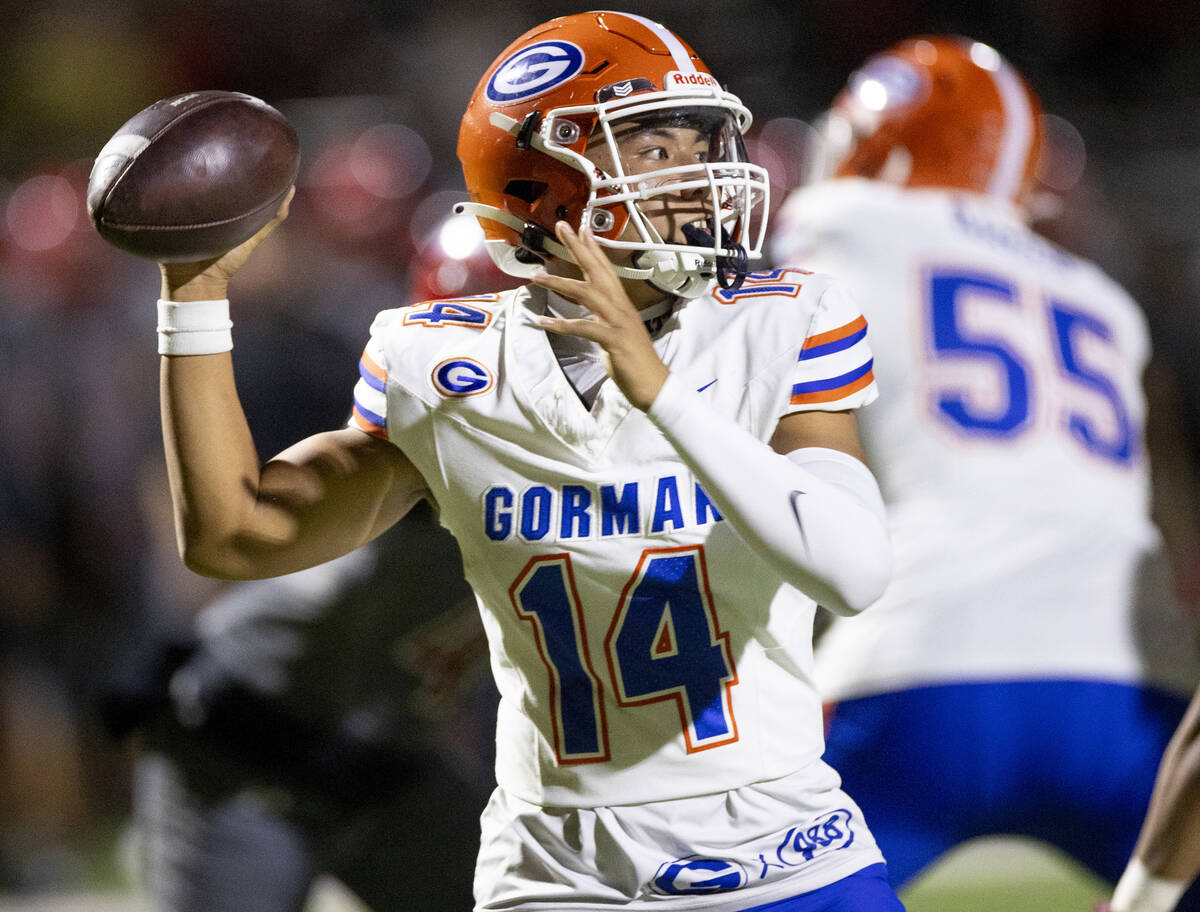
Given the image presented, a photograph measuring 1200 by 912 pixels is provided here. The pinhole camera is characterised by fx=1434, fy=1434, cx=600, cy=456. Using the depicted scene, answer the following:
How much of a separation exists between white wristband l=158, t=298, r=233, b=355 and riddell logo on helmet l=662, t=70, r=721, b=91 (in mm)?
600

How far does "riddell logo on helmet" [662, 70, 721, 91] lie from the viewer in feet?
5.80

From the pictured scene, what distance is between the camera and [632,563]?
165 centimetres

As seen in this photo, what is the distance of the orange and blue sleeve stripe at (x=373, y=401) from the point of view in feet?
5.90

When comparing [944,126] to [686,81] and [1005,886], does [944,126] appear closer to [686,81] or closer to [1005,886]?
[686,81]

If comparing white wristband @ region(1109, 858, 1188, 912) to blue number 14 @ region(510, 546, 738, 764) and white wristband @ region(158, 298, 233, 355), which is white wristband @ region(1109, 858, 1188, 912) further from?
white wristband @ region(158, 298, 233, 355)

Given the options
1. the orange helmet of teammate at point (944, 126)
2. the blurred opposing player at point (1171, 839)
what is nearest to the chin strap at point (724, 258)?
the blurred opposing player at point (1171, 839)

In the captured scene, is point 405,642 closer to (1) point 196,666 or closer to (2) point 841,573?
(1) point 196,666

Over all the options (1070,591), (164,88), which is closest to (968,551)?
(1070,591)

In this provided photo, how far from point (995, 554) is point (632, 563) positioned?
3.59ft

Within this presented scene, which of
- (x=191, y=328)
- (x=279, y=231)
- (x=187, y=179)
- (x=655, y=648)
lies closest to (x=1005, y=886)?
(x=655, y=648)

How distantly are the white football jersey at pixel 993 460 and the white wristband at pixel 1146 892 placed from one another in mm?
351

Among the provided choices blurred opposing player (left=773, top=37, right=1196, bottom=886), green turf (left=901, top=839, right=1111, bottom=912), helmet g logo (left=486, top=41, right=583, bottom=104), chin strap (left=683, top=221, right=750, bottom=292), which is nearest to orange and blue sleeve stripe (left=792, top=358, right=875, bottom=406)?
chin strap (left=683, top=221, right=750, bottom=292)

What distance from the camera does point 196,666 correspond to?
9.28ft

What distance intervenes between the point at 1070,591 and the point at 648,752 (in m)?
1.12
